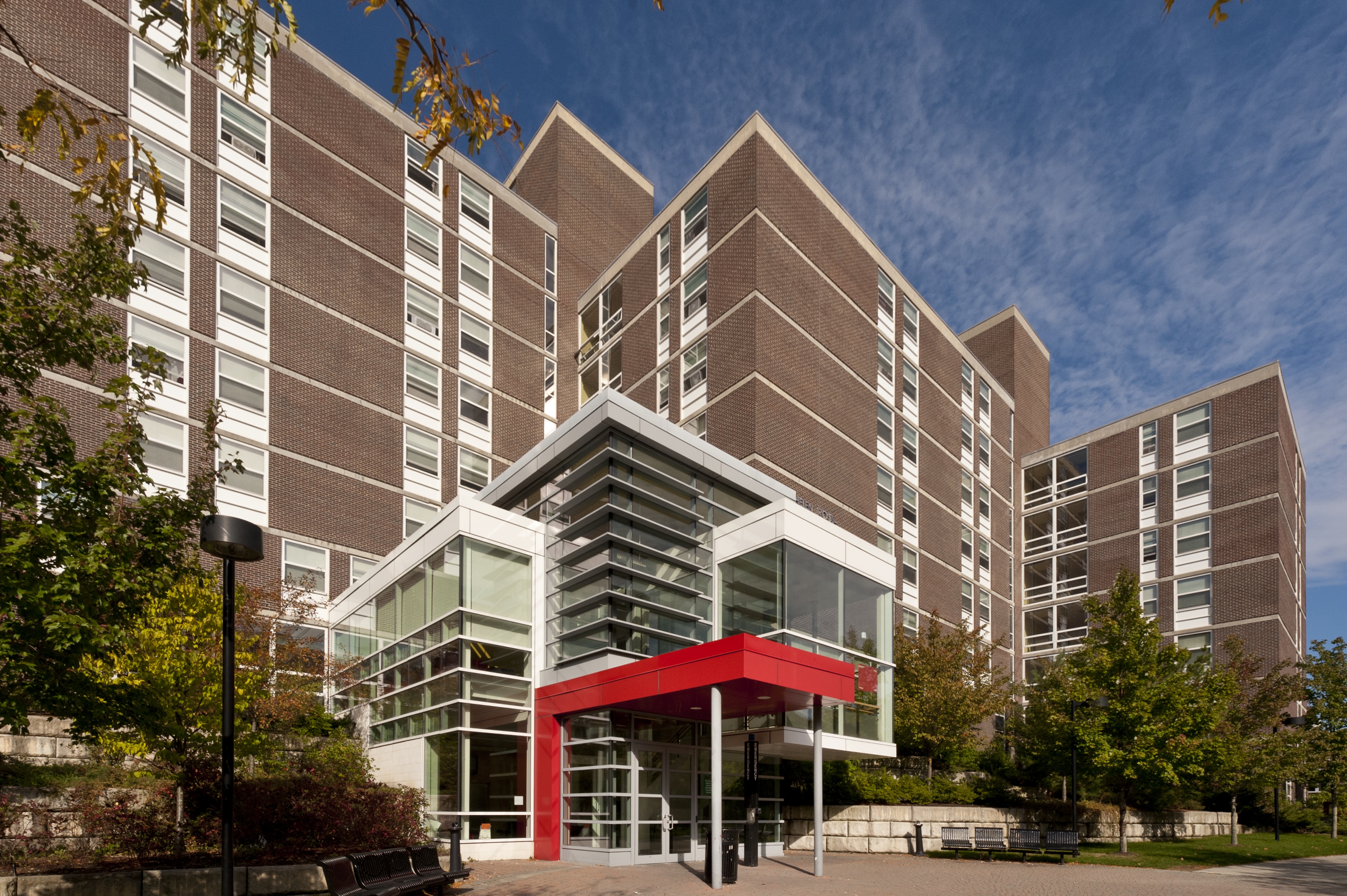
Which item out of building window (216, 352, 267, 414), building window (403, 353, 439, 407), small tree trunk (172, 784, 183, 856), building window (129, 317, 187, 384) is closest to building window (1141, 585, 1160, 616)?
building window (403, 353, 439, 407)

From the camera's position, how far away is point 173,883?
1144 cm

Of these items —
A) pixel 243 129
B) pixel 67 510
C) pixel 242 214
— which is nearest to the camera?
pixel 67 510

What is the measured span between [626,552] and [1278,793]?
103 ft

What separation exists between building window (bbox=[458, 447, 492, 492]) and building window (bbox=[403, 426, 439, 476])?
3.92 ft

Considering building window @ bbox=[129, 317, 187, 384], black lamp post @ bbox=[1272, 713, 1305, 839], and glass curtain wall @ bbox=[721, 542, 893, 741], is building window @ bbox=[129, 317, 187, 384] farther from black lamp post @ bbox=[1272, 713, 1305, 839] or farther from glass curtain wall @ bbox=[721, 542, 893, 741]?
black lamp post @ bbox=[1272, 713, 1305, 839]

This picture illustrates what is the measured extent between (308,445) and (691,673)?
72.5ft

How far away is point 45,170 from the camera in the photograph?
2834cm

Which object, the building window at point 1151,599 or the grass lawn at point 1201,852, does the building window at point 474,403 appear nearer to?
the grass lawn at point 1201,852

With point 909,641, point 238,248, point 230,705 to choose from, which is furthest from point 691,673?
point 238,248

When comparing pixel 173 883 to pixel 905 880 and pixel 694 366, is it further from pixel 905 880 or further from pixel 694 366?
pixel 694 366

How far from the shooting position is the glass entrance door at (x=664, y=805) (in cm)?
1880

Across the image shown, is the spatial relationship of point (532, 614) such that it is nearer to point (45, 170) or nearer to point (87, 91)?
point (45, 170)

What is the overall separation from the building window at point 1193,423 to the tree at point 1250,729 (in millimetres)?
13032

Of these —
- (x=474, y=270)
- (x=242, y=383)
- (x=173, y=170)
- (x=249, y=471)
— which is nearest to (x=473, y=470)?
(x=474, y=270)
